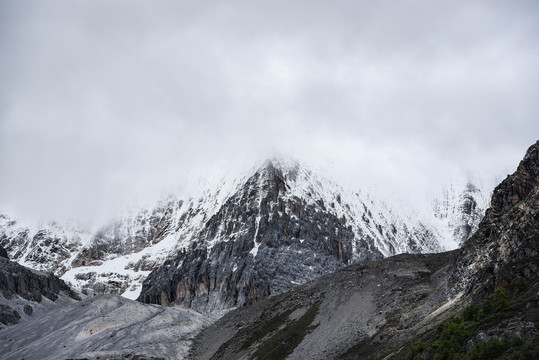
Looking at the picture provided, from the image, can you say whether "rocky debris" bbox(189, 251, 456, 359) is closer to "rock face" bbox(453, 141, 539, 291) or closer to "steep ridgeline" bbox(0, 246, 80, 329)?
"rock face" bbox(453, 141, 539, 291)

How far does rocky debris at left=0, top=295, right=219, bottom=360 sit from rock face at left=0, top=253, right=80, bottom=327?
23.6m

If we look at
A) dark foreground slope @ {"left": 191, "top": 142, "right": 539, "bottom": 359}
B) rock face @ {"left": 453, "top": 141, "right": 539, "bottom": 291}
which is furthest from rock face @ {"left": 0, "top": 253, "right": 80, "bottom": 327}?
rock face @ {"left": 453, "top": 141, "right": 539, "bottom": 291}

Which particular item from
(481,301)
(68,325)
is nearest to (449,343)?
(481,301)

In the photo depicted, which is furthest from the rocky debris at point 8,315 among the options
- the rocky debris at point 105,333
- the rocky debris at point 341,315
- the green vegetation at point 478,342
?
the green vegetation at point 478,342

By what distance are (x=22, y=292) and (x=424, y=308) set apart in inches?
6257

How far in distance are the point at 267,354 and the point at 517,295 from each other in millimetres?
41338

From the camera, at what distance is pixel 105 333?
11438cm

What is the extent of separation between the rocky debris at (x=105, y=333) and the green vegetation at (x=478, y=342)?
64.8 meters

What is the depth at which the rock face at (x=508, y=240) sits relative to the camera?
45656 mm

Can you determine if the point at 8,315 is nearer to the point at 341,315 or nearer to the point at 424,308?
the point at 341,315

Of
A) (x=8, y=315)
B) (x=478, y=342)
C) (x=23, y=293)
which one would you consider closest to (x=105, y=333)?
(x=8, y=315)

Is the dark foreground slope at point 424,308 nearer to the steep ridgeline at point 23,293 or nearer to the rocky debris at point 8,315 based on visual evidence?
the rocky debris at point 8,315

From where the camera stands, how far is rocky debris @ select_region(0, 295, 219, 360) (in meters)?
98.8

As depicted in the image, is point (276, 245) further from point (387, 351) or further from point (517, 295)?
point (517, 295)
